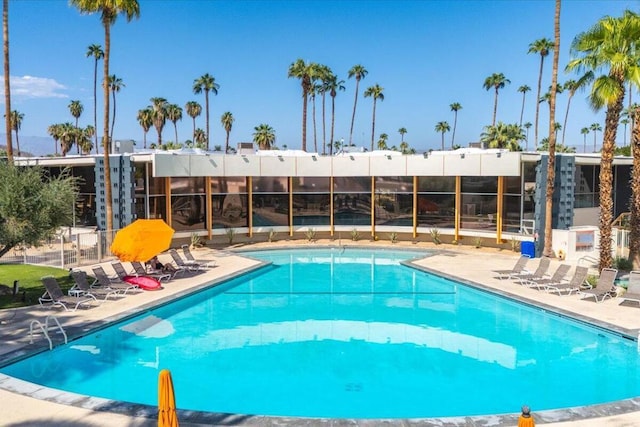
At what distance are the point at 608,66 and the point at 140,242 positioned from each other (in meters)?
16.6

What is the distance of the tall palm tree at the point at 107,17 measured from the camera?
22734 mm

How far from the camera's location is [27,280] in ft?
58.5

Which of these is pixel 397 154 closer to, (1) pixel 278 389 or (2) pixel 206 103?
(1) pixel 278 389

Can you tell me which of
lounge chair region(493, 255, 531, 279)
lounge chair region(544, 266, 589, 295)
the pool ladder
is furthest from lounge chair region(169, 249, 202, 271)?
lounge chair region(544, 266, 589, 295)

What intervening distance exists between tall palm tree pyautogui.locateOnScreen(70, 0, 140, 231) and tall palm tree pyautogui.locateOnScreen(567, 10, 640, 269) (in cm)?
1884

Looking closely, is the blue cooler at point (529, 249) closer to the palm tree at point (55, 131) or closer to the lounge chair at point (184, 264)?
the lounge chair at point (184, 264)

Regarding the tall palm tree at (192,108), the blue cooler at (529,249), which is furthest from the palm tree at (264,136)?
the blue cooler at (529,249)

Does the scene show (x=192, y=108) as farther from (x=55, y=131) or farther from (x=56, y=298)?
(x=56, y=298)

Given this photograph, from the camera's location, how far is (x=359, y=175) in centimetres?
2880

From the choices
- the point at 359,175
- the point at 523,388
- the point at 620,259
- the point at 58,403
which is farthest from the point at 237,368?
the point at 359,175

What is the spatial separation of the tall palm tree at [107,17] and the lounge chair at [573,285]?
60.8 feet

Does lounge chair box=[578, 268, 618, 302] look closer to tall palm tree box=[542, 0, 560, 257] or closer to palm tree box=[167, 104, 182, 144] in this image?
tall palm tree box=[542, 0, 560, 257]

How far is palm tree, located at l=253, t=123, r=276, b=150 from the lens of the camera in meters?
56.9

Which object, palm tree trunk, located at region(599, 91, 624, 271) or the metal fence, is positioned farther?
the metal fence
